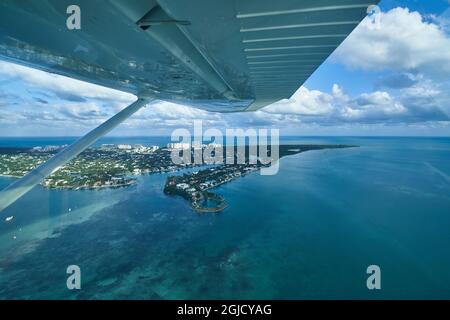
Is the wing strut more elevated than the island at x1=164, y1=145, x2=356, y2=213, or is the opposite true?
the wing strut

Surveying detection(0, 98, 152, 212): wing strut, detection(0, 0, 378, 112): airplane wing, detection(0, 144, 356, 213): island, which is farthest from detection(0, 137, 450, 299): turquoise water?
detection(0, 0, 378, 112): airplane wing

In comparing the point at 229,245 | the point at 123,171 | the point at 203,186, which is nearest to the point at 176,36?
the point at 229,245

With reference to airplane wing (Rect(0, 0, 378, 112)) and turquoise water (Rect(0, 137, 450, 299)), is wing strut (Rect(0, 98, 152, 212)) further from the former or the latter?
turquoise water (Rect(0, 137, 450, 299))

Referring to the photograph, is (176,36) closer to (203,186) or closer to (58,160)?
(58,160)

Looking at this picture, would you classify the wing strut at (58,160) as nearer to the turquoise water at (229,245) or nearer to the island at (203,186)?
the turquoise water at (229,245)

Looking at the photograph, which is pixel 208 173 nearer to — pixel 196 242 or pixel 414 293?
pixel 196 242

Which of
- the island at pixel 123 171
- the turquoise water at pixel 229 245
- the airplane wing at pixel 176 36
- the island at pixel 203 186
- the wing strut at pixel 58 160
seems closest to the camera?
the airplane wing at pixel 176 36

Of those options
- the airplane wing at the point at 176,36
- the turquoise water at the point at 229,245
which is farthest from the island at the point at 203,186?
the airplane wing at the point at 176,36

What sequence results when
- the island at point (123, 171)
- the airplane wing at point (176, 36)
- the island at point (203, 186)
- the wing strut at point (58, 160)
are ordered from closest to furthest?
the airplane wing at point (176, 36) < the wing strut at point (58, 160) < the island at point (203, 186) < the island at point (123, 171)
